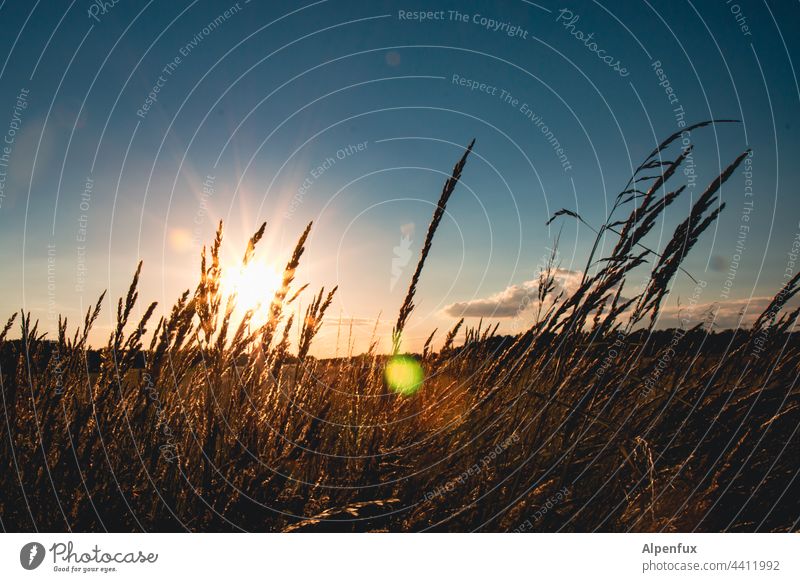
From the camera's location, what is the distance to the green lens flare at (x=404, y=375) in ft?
5.95

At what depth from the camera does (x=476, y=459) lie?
5.86 ft

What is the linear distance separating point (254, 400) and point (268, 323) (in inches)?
11.3

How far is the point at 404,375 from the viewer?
77.0 inches

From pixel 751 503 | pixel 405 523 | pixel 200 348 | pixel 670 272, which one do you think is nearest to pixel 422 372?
pixel 405 523

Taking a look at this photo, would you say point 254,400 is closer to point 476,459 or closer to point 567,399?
point 476,459
